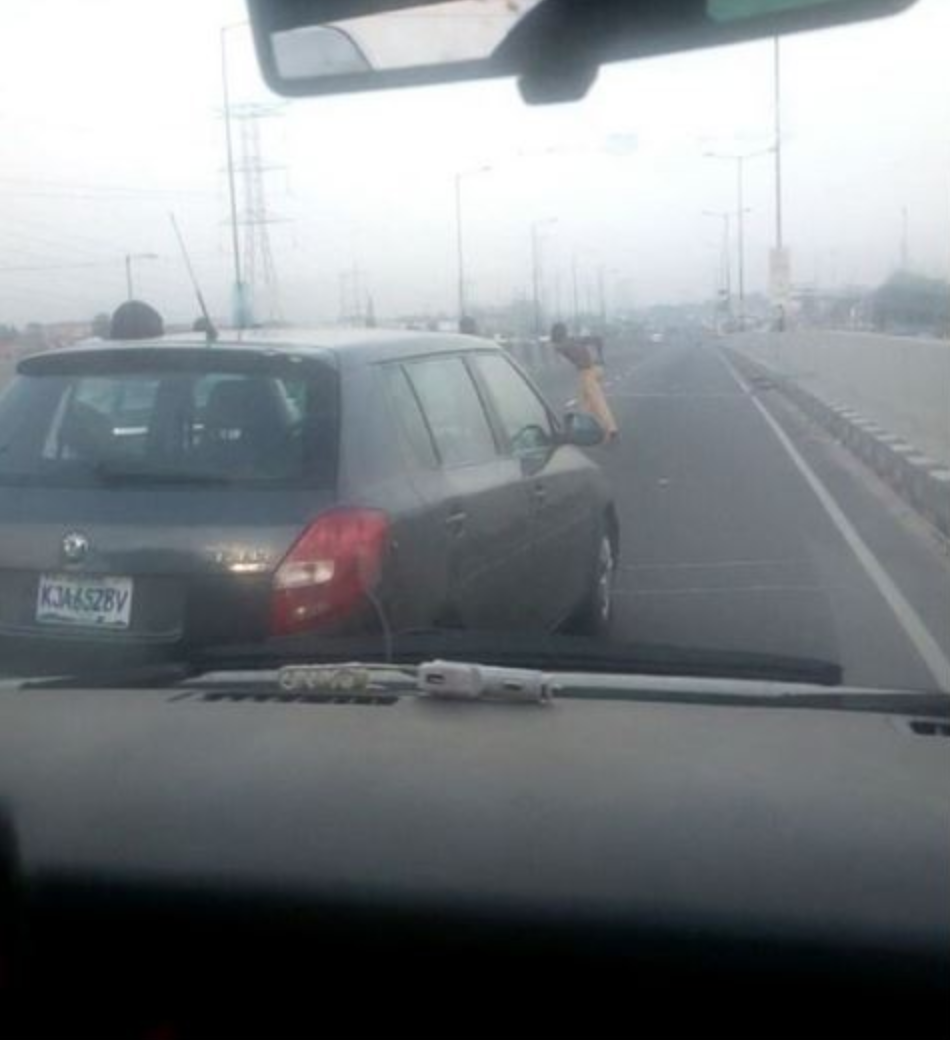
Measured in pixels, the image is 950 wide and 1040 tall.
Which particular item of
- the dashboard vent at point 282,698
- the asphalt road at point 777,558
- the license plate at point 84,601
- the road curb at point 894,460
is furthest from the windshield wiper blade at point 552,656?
the road curb at point 894,460

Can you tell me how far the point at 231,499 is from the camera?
6020mm

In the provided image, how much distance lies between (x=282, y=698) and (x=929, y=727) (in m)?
1.35

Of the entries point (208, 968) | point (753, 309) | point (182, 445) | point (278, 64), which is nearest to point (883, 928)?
point (208, 968)

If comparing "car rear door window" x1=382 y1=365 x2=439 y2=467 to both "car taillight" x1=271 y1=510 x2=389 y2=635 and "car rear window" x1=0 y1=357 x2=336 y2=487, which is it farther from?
"car taillight" x1=271 y1=510 x2=389 y2=635

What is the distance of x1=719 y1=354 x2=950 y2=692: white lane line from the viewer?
8.95m

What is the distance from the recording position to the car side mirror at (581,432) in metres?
8.81

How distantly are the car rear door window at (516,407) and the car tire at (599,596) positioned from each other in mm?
737

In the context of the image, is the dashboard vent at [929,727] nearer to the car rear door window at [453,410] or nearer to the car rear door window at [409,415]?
the car rear door window at [409,415]

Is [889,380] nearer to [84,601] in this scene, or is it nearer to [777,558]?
[777,558]

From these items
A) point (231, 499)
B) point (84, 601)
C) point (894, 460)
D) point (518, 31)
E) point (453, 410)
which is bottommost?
point (894, 460)

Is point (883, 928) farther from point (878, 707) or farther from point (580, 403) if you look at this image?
point (580, 403)

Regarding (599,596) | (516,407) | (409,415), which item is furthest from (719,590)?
(409,415)

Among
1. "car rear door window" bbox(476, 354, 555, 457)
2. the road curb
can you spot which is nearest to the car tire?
"car rear door window" bbox(476, 354, 555, 457)

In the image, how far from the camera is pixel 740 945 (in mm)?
2928
